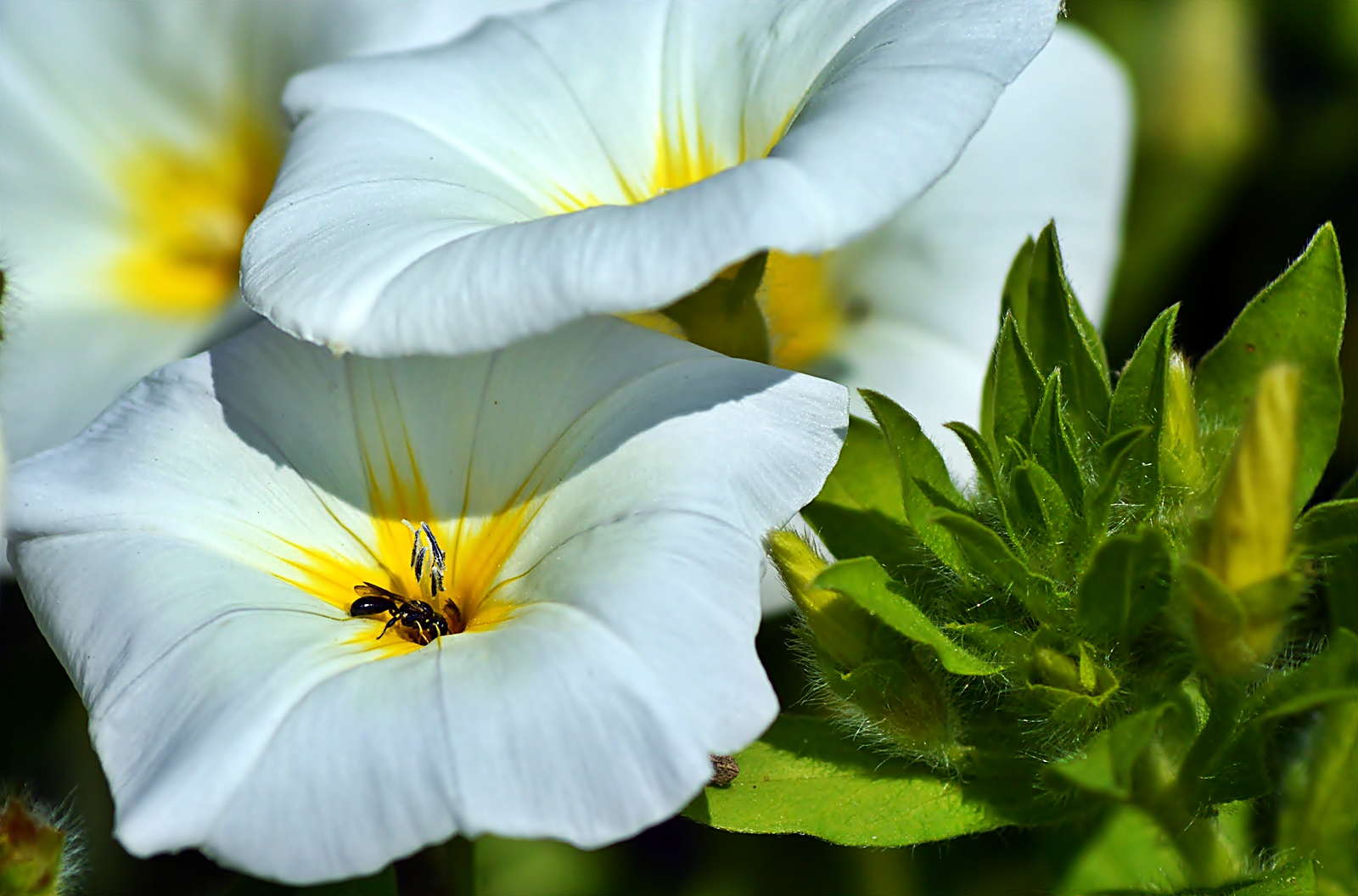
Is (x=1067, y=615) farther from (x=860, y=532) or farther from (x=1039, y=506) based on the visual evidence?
(x=860, y=532)

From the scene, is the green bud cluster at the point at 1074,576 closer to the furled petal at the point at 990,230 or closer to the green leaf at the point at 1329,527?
the green leaf at the point at 1329,527

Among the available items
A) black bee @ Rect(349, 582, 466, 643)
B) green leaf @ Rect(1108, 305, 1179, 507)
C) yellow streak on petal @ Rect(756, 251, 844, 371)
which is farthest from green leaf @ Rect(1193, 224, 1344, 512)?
black bee @ Rect(349, 582, 466, 643)

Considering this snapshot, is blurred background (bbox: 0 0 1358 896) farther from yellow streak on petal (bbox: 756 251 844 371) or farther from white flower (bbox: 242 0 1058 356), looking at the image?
white flower (bbox: 242 0 1058 356)

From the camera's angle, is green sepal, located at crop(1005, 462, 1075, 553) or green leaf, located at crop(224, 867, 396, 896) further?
green leaf, located at crop(224, 867, 396, 896)

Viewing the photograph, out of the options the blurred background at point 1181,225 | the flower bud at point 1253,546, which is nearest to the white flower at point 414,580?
the flower bud at point 1253,546

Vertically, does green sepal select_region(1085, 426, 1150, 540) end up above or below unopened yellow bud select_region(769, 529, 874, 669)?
above

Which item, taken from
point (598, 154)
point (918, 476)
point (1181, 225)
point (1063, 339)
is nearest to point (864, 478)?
point (918, 476)

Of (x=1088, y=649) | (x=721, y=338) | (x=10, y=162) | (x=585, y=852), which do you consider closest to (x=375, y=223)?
(x=721, y=338)

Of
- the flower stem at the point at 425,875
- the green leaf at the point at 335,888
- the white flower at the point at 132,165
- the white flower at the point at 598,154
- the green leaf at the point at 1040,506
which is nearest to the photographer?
the white flower at the point at 598,154
